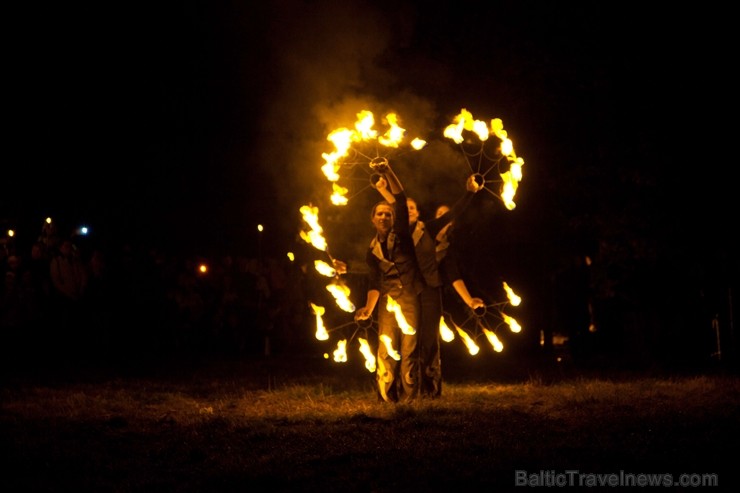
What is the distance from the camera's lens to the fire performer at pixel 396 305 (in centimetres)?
979

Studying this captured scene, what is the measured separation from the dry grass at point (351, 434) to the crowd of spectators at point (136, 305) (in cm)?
343

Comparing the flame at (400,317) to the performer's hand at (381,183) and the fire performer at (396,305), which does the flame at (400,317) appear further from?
the performer's hand at (381,183)

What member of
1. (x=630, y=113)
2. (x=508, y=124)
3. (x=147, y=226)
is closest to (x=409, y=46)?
(x=508, y=124)

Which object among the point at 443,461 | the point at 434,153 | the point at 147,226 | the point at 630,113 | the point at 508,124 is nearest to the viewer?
the point at 443,461

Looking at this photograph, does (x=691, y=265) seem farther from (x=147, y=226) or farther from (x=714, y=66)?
(x=147, y=226)

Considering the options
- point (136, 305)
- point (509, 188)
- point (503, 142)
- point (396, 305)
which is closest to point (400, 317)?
point (396, 305)

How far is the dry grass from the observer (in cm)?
654

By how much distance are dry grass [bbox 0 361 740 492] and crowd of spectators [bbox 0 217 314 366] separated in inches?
135

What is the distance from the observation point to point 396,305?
977 cm

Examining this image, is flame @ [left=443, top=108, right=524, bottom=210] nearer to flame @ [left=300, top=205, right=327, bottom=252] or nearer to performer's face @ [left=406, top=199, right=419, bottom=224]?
performer's face @ [left=406, top=199, right=419, bottom=224]

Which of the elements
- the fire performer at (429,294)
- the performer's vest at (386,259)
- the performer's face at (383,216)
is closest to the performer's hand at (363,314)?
the performer's vest at (386,259)

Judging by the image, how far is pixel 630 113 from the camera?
13.9 metres

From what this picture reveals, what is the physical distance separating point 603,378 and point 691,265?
316 centimetres

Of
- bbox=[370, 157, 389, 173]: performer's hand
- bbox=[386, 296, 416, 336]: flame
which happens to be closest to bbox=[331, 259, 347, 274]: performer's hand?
bbox=[386, 296, 416, 336]: flame
